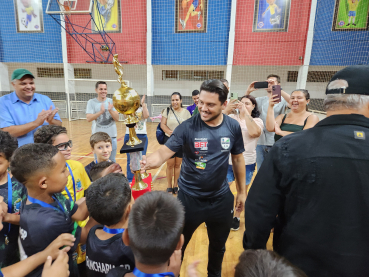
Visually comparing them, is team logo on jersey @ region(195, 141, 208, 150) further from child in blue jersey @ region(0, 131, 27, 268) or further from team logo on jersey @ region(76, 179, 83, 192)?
child in blue jersey @ region(0, 131, 27, 268)

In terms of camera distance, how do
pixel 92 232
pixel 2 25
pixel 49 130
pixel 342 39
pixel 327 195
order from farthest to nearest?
pixel 2 25 < pixel 342 39 < pixel 49 130 < pixel 92 232 < pixel 327 195

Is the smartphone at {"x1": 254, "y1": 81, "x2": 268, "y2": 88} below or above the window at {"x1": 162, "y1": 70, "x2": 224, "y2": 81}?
below

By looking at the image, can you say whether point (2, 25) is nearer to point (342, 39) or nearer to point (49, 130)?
point (49, 130)

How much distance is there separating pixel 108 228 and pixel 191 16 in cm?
1093

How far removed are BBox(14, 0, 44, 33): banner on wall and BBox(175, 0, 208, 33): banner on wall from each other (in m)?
7.14

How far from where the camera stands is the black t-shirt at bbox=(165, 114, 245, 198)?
170 cm

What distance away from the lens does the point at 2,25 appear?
10.8 meters

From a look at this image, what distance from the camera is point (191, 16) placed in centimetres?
994

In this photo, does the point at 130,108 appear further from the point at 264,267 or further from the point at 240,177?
the point at 240,177

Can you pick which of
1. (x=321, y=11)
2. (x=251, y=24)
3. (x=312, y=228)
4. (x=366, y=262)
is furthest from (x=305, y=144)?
(x=321, y=11)

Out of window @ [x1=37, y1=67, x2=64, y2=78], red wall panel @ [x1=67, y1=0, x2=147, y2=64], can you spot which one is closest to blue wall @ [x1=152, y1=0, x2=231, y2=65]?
red wall panel @ [x1=67, y1=0, x2=147, y2=64]

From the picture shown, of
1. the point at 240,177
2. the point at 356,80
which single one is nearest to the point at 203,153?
the point at 240,177

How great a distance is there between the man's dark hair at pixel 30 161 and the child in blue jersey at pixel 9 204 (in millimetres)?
246

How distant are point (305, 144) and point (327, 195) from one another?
0.77 feet
